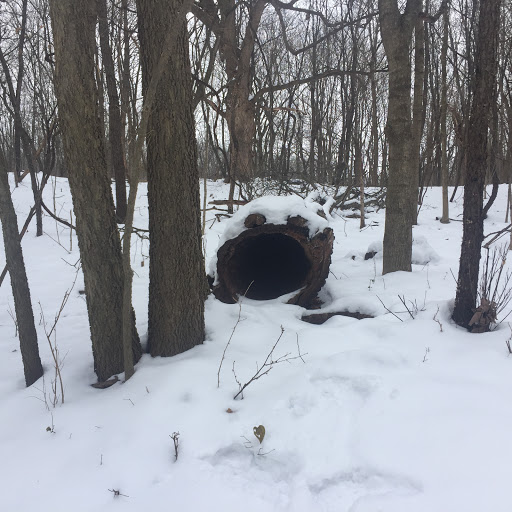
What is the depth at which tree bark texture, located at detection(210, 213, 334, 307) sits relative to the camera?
12.0ft

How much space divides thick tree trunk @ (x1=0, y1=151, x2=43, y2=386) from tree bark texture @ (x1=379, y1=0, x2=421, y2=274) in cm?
362

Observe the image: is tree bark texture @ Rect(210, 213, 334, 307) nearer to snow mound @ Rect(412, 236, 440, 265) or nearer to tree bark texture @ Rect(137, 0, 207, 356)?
tree bark texture @ Rect(137, 0, 207, 356)

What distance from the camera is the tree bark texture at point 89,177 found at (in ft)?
7.25

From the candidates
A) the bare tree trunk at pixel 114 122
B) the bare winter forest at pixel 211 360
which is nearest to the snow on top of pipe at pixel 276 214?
the bare winter forest at pixel 211 360

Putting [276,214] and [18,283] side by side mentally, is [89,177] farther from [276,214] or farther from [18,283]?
[276,214]

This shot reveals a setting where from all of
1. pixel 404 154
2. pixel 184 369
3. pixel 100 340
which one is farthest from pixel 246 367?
pixel 404 154

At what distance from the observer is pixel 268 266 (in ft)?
16.5

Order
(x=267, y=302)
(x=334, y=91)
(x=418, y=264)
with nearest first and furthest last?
(x=267, y=302) < (x=418, y=264) < (x=334, y=91)

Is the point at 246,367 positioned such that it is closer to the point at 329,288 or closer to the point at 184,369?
the point at 184,369

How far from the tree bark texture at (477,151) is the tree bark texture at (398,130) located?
5.61 feet

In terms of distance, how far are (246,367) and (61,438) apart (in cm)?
110

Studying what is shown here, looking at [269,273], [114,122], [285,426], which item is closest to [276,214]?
[269,273]

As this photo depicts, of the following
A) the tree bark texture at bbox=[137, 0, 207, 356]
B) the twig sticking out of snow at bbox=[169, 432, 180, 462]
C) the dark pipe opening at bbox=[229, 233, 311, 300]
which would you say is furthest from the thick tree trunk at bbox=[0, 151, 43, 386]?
the dark pipe opening at bbox=[229, 233, 311, 300]

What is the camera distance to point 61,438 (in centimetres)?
202
